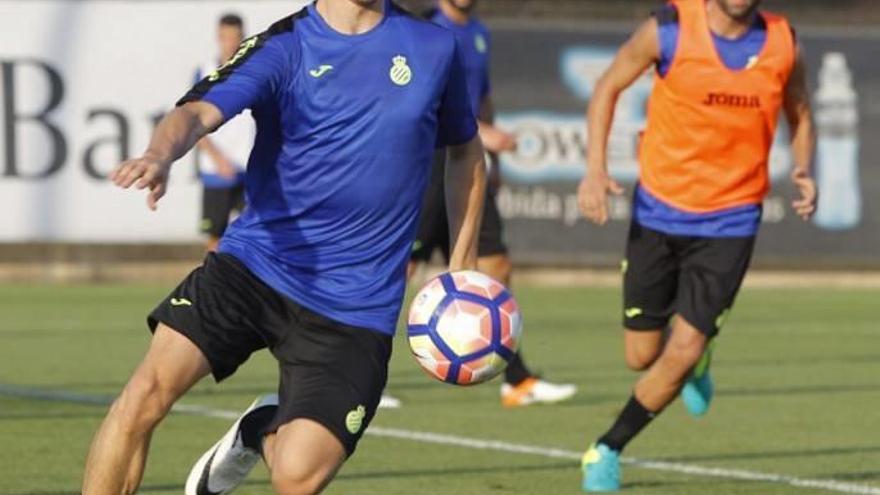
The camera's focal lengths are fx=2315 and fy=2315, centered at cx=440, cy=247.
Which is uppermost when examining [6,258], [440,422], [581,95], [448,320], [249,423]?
[448,320]

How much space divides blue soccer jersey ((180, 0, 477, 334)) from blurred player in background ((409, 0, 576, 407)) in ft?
18.4

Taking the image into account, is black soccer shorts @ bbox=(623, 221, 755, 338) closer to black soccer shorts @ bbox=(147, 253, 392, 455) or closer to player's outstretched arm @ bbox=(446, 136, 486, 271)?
player's outstretched arm @ bbox=(446, 136, 486, 271)

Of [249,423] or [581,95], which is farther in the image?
[581,95]

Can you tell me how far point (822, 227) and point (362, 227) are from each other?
54.8ft

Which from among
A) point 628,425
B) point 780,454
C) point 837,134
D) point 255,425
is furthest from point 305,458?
point 837,134

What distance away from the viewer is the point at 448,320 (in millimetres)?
7586

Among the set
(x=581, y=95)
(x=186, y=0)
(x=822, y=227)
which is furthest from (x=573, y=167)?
(x=186, y=0)

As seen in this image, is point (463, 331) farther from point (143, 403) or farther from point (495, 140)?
point (495, 140)

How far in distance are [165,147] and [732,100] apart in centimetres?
446

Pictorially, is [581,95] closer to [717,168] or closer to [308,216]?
[717,168]

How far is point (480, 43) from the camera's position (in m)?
13.6

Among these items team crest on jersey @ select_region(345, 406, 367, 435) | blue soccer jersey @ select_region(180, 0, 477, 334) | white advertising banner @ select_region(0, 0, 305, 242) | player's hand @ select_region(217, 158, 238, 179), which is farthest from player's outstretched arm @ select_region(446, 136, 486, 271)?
white advertising banner @ select_region(0, 0, 305, 242)

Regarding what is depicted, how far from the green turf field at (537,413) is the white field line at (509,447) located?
6cm

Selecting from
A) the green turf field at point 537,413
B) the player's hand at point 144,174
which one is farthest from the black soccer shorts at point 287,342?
the green turf field at point 537,413
